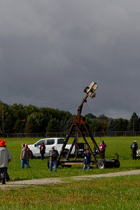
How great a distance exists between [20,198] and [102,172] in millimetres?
11253

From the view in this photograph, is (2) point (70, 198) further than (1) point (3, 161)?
No

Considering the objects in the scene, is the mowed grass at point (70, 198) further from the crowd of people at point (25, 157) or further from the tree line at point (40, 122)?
the tree line at point (40, 122)

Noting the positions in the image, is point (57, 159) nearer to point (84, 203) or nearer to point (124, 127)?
point (84, 203)

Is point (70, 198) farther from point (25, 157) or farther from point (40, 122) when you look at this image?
point (40, 122)

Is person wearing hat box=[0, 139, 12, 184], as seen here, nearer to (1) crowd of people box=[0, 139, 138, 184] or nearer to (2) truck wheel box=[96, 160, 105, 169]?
(1) crowd of people box=[0, 139, 138, 184]

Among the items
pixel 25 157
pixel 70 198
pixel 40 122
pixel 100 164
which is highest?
pixel 40 122

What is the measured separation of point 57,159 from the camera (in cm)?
2586

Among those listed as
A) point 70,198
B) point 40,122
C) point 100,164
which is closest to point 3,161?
point 70,198

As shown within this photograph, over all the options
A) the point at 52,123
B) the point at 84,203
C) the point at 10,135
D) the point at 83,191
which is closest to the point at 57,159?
the point at 83,191

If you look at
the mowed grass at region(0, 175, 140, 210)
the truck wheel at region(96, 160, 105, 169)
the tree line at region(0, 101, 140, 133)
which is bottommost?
the mowed grass at region(0, 175, 140, 210)

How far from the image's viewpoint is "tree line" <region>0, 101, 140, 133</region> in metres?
112

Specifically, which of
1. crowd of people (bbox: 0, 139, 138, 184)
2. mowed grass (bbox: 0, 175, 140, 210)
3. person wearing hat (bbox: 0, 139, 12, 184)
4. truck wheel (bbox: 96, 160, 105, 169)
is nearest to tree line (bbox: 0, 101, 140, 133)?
crowd of people (bbox: 0, 139, 138, 184)

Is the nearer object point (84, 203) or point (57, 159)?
point (84, 203)

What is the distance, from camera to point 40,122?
117938mm
